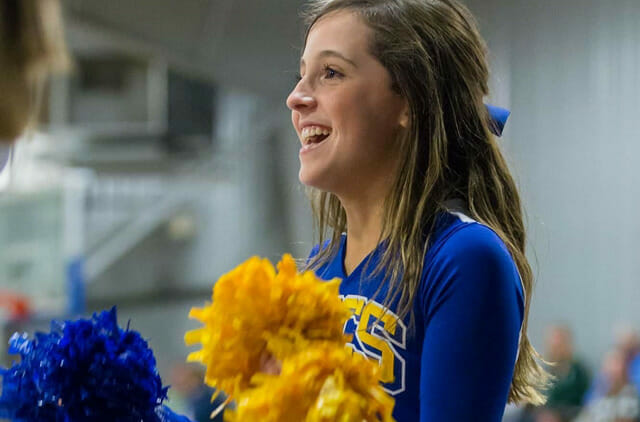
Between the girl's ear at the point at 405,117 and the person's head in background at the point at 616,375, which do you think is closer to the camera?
the girl's ear at the point at 405,117

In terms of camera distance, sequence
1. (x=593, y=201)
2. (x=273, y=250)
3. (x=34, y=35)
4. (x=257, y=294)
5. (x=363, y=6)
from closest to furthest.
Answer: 1. (x=34, y=35)
2. (x=257, y=294)
3. (x=363, y=6)
4. (x=593, y=201)
5. (x=273, y=250)

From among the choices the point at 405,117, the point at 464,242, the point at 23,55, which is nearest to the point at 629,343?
the point at 405,117

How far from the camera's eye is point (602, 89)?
5.99m

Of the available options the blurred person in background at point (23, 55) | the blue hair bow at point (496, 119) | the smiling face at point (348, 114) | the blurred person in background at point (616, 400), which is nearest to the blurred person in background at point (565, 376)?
the blurred person in background at point (616, 400)

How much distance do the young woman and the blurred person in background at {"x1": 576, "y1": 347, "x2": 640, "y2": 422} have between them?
343 cm

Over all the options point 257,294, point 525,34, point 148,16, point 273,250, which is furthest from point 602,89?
point 257,294

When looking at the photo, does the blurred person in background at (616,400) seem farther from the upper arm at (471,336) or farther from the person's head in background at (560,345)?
the upper arm at (471,336)

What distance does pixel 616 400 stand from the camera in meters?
A: 4.60

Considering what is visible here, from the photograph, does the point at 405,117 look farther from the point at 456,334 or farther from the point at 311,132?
the point at 456,334

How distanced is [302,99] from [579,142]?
199 inches

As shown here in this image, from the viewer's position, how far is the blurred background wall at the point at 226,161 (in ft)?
19.5

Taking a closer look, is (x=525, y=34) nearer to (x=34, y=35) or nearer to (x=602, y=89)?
(x=602, y=89)

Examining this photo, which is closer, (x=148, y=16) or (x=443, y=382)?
(x=443, y=382)

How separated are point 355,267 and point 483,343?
0.30 metres
